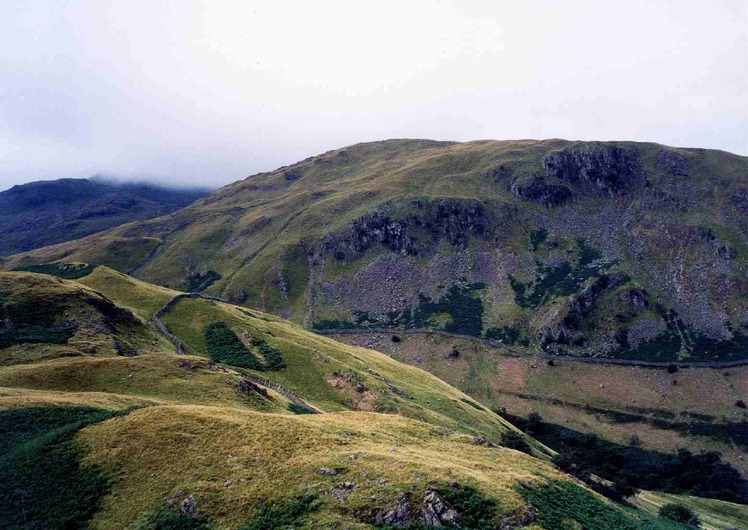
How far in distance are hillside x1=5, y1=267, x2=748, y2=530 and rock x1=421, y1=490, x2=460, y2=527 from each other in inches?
2.7

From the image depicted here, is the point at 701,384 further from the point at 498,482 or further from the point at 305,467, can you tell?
the point at 305,467

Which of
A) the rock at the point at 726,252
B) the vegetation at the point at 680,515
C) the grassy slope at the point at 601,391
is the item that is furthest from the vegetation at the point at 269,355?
the rock at the point at 726,252

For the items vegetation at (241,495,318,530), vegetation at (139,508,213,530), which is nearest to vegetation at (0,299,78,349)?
vegetation at (139,508,213,530)

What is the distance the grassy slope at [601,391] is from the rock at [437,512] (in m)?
104

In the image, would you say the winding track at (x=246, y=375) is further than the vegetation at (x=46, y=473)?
Yes

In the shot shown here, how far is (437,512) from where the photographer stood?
2703 centimetres

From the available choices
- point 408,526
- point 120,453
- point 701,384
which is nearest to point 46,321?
point 120,453

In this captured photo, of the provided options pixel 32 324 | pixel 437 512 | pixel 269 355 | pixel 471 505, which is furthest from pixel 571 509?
pixel 32 324

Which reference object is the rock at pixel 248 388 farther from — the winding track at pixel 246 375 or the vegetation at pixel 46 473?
the vegetation at pixel 46 473

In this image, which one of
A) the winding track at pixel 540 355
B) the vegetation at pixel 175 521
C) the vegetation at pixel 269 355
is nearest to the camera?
the vegetation at pixel 175 521

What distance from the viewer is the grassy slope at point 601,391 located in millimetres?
112562

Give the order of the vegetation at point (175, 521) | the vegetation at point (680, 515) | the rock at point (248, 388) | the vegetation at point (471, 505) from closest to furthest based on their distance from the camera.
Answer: the vegetation at point (471, 505) → the vegetation at point (175, 521) → the rock at point (248, 388) → the vegetation at point (680, 515)

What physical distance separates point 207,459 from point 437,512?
17180 mm

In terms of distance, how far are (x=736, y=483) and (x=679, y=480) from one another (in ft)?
35.8
